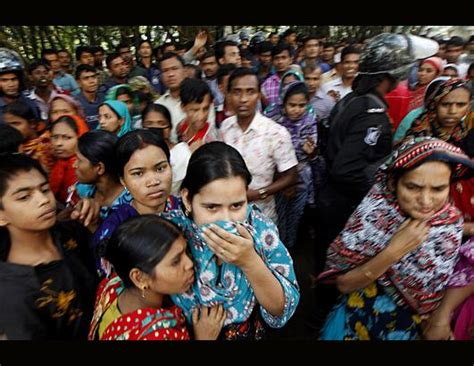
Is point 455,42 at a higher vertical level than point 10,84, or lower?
higher

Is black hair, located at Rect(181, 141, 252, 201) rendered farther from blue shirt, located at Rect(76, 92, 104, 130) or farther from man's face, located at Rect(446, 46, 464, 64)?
man's face, located at Rect(446, 46, 464, 64)

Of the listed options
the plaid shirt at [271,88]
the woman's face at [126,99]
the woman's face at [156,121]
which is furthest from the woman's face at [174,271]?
the plaid shirt at [271,88]

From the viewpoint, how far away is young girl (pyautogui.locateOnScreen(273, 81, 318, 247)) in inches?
118

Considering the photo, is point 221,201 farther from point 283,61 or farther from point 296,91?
point 283,61

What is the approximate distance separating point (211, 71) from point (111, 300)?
3.83 meters

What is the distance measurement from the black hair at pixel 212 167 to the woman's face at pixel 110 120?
5.42 feet

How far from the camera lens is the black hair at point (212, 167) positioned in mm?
1183

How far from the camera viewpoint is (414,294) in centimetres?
140

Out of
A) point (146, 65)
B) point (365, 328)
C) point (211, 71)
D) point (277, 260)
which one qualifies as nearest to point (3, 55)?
point (211, 71)

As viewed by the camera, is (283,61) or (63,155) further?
(283,61)

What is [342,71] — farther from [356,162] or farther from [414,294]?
[414,294]

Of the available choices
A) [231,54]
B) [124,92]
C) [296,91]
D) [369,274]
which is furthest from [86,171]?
[231,54]

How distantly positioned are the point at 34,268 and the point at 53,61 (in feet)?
17.7

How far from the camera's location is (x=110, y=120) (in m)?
2.74
